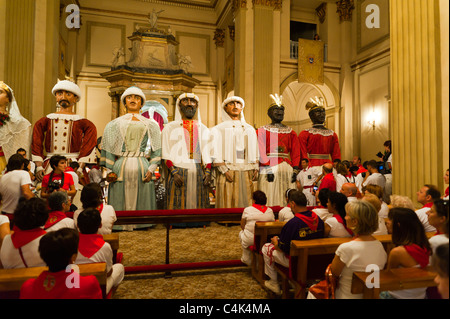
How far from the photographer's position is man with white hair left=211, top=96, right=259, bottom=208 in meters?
5.65

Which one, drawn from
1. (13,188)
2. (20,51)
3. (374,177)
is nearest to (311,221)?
(13,188)

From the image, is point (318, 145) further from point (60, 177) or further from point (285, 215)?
point (60, 177)

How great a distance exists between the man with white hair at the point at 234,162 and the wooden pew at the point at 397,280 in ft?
12.8

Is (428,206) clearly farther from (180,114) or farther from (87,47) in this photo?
(87,47)

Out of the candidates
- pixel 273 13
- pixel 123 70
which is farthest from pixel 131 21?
pixel 273 13

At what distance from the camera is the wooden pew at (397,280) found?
1.66m

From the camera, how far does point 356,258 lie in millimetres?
1919

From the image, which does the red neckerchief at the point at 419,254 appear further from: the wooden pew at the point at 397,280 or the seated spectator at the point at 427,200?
the seated spectator at the point at 427,200

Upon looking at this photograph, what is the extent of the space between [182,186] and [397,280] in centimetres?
419

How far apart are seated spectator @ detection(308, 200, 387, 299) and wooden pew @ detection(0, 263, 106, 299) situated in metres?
1.43

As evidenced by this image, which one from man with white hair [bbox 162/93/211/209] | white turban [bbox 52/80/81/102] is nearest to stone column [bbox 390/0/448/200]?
man with white hair [bbox 162/93/211/209]

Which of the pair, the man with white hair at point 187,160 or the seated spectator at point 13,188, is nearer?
the seated spectator at point 13,188

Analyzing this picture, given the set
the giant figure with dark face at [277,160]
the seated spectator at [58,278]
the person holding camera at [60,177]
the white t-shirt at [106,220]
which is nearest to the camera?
the seated spectator at [58,278]

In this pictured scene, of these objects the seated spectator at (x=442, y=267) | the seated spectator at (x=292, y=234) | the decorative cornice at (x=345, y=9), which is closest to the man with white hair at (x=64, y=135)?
the seated spectator at (x=292, y=234)
